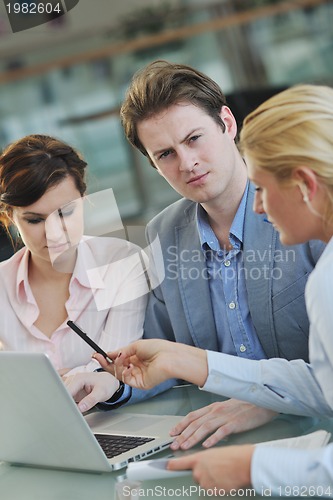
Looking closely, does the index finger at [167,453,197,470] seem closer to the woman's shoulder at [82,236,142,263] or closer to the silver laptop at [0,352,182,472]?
the silver laptop at [0,352,182,472]

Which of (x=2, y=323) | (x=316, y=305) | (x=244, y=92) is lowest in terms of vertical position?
(x=244, y=92)

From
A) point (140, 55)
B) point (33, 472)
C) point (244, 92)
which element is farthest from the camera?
point (140, 55)

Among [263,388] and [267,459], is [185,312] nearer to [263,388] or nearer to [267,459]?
[263,388]

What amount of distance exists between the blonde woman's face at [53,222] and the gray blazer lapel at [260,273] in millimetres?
501

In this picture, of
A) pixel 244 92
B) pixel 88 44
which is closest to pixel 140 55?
pixel 88 44

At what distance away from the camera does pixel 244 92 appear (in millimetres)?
5152

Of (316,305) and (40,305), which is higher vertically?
(316,305)

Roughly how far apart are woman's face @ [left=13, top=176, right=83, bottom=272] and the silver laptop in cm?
67

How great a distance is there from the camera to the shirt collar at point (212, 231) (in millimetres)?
1830

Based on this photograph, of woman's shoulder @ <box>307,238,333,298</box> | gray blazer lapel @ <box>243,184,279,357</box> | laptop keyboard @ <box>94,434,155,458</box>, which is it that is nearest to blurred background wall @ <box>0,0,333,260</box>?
gray blazer lapel @ <box>243,184,279,357</box>

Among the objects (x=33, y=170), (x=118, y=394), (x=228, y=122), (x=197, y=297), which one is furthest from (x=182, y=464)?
(x=33, y=170)

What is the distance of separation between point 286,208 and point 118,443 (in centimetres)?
53

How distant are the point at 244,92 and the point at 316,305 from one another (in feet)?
13.6

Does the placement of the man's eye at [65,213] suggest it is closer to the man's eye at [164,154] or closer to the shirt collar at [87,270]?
the shirt collar at [87,270]
